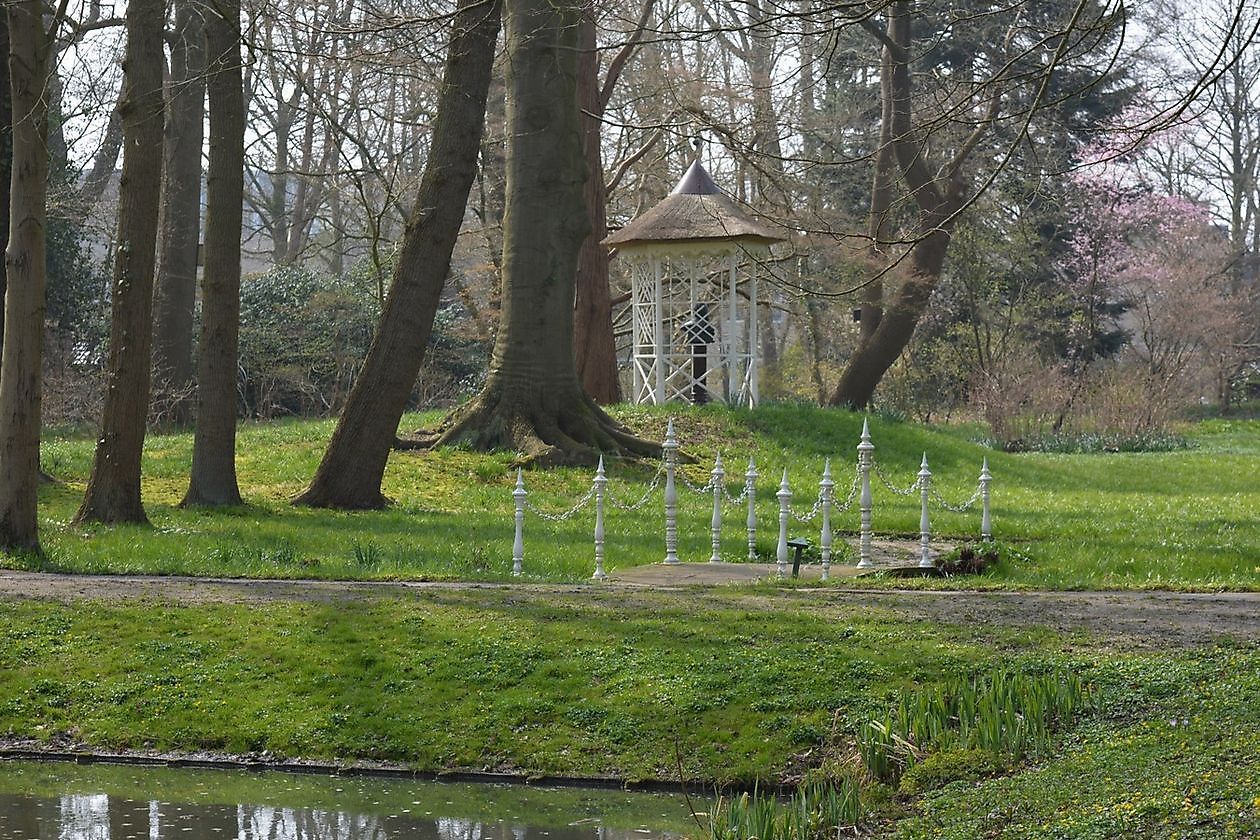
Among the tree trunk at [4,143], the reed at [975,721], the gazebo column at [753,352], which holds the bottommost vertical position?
the reed at [975,721]

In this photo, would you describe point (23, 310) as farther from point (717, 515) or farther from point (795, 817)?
point (795, 817)

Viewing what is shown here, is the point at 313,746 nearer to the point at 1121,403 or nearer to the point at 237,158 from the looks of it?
the point at 237,158

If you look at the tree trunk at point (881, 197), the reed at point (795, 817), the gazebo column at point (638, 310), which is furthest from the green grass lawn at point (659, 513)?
the reed at point (795, 817)

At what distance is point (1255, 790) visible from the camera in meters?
6.91

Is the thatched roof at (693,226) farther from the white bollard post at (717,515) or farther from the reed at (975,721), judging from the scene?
the reed at (975,721)

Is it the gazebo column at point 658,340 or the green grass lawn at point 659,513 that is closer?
the green grass lawn at point 659,513

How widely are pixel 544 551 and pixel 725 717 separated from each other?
228 inches

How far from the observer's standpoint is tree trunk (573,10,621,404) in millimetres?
28484

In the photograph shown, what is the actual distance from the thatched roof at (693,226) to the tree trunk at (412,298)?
6.88 meters

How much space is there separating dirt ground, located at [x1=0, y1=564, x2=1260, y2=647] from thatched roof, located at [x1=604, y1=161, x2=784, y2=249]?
41.1 feet

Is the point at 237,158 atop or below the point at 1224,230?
below

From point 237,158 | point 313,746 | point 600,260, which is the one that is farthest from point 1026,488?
point 313,746

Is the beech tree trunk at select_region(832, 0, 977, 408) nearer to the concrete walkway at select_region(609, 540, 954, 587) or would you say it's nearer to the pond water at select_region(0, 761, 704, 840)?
the concrete walkway at select_region(609, 540, 954, 587)

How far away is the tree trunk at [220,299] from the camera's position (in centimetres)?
1792
